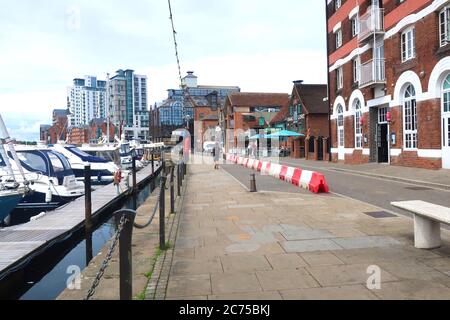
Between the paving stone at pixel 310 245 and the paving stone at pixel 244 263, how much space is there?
71 cm

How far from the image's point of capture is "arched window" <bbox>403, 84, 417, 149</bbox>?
2102cm

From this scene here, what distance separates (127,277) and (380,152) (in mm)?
23710

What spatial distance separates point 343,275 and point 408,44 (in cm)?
1944

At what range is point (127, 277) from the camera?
4133mm

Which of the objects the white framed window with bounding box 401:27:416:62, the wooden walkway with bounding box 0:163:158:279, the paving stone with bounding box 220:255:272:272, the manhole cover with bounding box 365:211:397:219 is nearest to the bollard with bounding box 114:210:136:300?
the paving stone with bounding box 220:255:272:272

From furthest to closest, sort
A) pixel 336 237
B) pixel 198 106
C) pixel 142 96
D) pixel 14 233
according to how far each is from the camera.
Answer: pixel 198 106 < pixel 142 96 < pixel 14 233 < pixel 336 237

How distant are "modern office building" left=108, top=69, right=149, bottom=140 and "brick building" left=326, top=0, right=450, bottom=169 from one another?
52069 mm

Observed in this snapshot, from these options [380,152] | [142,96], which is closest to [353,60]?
[380,152]

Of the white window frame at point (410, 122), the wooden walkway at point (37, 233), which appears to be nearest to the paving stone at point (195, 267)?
the wooden walkway at point (37, 233)

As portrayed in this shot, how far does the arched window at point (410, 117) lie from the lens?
21016 millimetres

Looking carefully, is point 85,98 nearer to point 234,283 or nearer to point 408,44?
point 408,44

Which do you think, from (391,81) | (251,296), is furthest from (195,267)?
(391,81)

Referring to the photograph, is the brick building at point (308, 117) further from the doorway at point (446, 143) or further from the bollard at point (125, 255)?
the bollard at point (125, 255)
